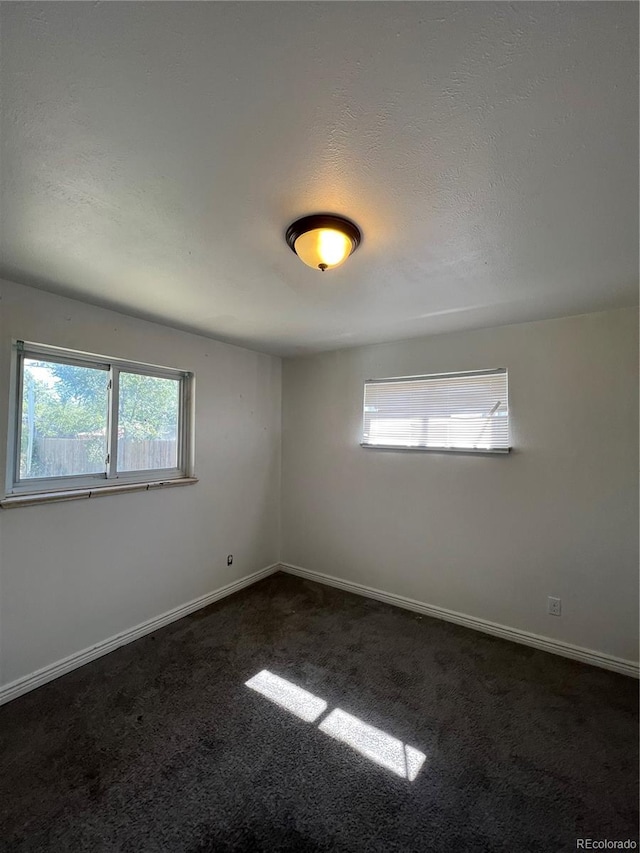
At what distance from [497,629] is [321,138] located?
3204 mm

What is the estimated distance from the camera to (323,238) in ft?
4.61

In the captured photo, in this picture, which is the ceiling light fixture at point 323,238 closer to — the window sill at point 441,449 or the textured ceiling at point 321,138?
the textured ceiling at point 321,138

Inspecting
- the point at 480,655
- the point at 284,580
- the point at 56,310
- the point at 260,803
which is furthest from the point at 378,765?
the point at 56,310

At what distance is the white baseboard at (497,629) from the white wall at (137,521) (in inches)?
37.6

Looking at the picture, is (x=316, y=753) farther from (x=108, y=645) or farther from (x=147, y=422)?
(x=147, y=422)

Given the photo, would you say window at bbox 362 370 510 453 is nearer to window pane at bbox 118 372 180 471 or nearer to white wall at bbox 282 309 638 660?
white wall at bbox 282 309 638 660

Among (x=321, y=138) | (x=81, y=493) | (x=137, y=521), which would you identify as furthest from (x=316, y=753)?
(x=321, y=138)

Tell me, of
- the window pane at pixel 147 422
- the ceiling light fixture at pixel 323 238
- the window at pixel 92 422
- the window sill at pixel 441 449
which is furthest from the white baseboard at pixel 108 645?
the ceiling light fixture at pixel 323 238

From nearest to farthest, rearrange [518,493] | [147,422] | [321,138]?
[321,138] < [518,493] < [147,422]

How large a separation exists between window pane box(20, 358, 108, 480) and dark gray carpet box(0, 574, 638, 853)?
1.31m

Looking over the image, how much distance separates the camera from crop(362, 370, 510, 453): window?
2.73 metres

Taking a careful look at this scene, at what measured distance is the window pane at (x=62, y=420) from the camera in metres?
2.15

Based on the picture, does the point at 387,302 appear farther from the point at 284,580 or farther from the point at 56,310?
the point at 284,580

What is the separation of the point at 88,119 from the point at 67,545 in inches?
90.0
